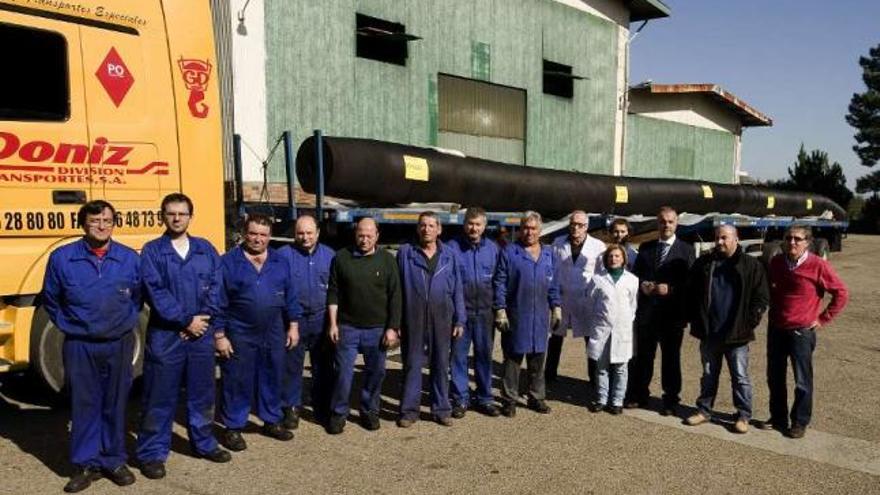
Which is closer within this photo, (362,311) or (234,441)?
(234,441)

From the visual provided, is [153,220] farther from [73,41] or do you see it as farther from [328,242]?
[328,242]

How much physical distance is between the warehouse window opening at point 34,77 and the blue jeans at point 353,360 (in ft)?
8.18

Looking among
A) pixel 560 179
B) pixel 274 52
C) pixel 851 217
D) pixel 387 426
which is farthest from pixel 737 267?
pixel 851 217

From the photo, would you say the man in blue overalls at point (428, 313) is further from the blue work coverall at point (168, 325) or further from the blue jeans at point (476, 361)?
the blue work coverall at point (168, 325)

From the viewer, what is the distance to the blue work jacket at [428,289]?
4.89 metres

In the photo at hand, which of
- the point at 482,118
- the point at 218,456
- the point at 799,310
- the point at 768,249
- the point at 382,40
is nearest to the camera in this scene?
the point at 218,456

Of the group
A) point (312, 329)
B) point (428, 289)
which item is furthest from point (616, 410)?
point (312, 329)

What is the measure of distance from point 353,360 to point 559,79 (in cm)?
1399

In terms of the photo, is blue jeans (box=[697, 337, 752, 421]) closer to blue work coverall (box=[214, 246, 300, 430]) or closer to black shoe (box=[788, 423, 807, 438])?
black shoe (box=[788, 423, 807, 438])

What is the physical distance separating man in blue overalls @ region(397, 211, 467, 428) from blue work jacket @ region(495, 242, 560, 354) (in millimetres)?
422

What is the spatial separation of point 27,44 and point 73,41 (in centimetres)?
28

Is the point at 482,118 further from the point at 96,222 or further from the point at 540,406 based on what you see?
the point at 96,222

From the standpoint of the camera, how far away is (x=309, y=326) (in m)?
4.90

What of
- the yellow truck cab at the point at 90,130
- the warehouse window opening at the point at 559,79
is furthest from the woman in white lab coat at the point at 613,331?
the warehouse window opening at the point at 559,79
